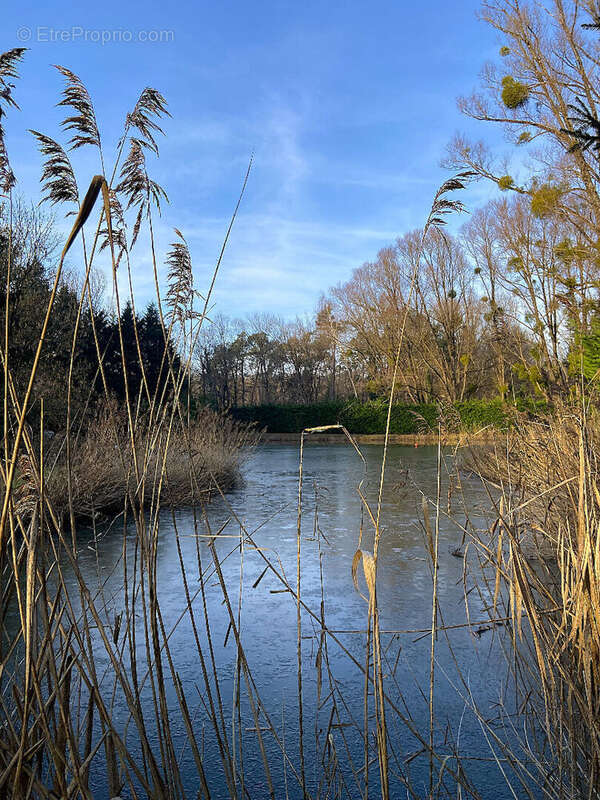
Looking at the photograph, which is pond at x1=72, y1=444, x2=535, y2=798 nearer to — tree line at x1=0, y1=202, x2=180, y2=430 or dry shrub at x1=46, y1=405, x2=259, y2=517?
dry shrub at x1=46, y1=405, x2=259, y2=517

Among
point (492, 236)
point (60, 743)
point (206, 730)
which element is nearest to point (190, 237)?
point (60, 743)

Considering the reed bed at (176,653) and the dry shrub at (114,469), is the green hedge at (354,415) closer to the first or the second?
the dry shrub at (114,469)

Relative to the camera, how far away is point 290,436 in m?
23.0

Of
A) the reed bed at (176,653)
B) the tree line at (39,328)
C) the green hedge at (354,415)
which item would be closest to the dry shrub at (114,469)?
the tree line at (39,328)

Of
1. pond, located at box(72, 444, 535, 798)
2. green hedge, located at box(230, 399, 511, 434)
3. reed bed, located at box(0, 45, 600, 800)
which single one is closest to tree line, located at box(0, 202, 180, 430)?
pond, located at box(72, 444, 535, 798)

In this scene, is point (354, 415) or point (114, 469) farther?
point (354, 415)

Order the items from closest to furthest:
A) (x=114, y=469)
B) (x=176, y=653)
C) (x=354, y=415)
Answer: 1. (x=176, y=653)
2. (x=114, y=469)
3. (x=354, y=415)

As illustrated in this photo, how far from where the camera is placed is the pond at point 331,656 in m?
1.97

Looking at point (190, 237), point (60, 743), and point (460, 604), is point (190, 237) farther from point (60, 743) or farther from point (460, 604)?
A: point (460, 604)

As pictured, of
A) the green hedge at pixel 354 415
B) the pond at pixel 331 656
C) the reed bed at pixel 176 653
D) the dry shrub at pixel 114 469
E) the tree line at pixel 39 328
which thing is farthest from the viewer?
the green hedge at pixel 354 415

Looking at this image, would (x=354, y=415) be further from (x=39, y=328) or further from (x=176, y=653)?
(x=176, y=653)

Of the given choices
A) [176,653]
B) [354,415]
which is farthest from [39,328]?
[354,415]

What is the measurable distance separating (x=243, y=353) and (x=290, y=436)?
10094 mm

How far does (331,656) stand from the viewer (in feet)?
9.96
